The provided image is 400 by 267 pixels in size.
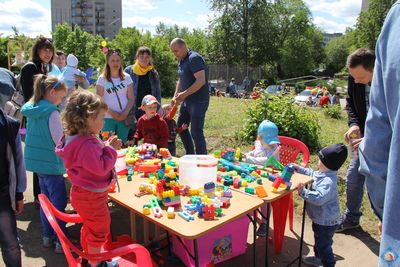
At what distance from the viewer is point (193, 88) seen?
4777 millimetres

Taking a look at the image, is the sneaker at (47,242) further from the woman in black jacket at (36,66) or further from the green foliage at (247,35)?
the green foliage at (247,35)

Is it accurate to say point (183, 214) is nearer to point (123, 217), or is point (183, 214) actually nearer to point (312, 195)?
point (312, 195)

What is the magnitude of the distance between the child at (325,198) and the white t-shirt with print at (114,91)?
2659 mm

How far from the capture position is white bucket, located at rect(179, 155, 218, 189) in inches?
104

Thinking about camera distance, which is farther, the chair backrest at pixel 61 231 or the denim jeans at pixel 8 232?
the denim jeans at pixel 8 232

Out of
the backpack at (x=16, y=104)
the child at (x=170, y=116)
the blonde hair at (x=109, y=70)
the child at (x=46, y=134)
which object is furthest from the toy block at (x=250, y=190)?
the backpack at (x=16, y=104)

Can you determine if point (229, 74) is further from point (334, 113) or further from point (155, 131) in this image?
point (155, 131)

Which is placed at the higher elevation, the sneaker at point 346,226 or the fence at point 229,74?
the fence at point 229,74

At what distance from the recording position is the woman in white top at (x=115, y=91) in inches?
181

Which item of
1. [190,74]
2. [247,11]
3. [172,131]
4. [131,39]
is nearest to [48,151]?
[172,131]

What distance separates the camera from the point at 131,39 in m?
18.4

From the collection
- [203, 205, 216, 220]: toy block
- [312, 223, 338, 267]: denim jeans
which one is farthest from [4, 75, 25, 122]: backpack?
[312, 223, 338, 267]: denim jeans

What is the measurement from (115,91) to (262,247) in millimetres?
2640

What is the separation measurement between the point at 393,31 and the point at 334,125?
338 inches
